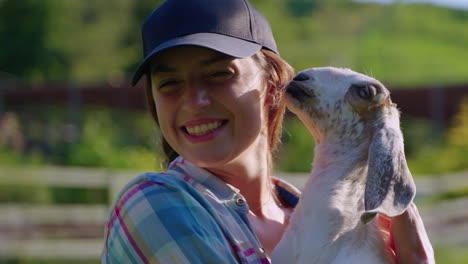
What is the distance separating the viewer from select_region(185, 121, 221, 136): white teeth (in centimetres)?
217

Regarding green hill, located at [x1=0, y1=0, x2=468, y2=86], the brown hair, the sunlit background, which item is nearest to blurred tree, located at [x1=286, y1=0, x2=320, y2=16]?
the sunlit background

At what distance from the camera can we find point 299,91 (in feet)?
7.23

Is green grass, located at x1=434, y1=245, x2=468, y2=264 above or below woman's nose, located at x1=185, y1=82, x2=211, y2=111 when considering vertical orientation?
below

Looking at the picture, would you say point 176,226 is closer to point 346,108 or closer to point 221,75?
point 221,75

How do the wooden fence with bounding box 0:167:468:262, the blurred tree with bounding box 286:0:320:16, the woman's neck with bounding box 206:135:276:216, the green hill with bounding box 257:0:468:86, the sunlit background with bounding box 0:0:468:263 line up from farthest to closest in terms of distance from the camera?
the blurred tree with bounding box 286:0:320:16 < the green hill with bounding box 257:0:468:86 < the sunlit background with bounding box 0:0:468:263 < the wooden fence with bounding box 0:167:468:262 < the woman's neck with bounding box 206:135:276:216

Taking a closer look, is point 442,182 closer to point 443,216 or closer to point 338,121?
point 443,216

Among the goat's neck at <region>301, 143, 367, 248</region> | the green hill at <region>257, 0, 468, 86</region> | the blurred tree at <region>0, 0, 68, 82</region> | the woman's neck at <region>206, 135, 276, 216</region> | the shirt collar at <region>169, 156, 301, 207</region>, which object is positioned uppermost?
the goat's neck at <region>301, 143, 367, 248</region>

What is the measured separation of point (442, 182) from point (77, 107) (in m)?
9.38

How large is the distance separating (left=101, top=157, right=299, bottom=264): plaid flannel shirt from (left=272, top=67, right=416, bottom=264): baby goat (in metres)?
0.14

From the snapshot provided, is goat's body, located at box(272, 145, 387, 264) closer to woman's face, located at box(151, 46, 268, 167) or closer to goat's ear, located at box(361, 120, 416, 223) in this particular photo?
goat's ear, located at box(361, 120, 416, 223)

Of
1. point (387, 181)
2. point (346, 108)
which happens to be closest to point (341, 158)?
point (346, 108)

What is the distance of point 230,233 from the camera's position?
2.03 m

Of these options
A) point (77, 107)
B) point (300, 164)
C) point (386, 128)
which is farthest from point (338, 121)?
point (77, 107)

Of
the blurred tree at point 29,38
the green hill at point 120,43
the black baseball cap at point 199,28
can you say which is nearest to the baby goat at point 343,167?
the black baseball cap at point 199,28
